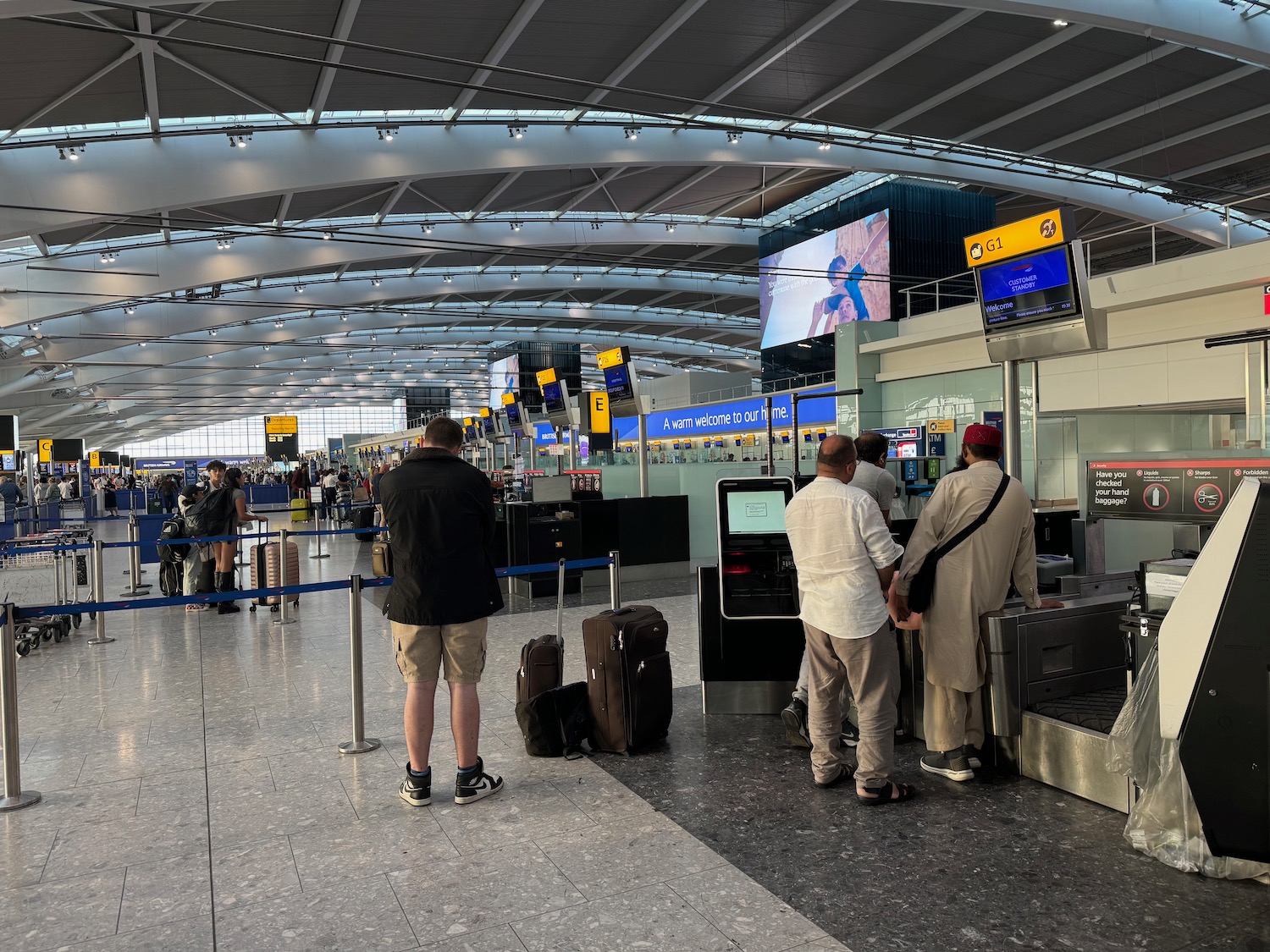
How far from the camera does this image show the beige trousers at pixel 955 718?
3902 mm

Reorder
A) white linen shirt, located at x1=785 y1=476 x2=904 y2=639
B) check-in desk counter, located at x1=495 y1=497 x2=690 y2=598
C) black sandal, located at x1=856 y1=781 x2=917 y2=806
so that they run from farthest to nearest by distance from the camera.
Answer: check-in desk counter, located at x1=495 y1=497 x2=690 y2=598, black sandal, located at x1=856 y1=781 x2=917 y2=806, white linen shirt, located at x1=785 y1=476 x2=904 y2=639

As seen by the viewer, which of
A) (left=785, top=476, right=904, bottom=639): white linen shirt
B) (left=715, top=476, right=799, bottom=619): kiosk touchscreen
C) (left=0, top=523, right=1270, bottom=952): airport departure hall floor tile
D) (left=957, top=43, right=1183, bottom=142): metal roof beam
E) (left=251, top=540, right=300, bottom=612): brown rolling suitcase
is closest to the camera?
(left=0, top=523, right=1270, bottom=952): airport departure hall floor tile

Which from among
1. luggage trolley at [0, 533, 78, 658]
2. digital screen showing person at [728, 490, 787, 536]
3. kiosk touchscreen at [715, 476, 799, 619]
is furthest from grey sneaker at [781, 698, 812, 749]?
luggage trolley at [0, 533, 78, 658]

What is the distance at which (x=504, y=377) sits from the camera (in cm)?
4647

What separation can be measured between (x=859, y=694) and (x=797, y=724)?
803 millimetres

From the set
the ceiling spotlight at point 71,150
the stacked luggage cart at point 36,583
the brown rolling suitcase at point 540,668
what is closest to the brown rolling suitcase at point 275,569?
the stacked luggage cart at point 36,583

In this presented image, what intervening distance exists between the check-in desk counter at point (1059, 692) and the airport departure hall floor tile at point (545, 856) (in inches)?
5.3

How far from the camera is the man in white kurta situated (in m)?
3.59

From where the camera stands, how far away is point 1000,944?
8.55ft

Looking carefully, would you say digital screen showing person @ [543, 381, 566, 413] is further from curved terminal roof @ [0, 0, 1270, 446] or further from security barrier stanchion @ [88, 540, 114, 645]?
security barrier stanchion @ [88, 540, 114, 645]

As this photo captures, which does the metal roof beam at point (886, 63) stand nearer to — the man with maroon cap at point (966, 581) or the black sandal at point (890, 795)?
the man with maroon cap at point (966, 581)

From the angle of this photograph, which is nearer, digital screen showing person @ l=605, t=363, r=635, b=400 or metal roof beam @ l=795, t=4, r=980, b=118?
digital screen showing person @ l=605, t=363, r=635, b=400

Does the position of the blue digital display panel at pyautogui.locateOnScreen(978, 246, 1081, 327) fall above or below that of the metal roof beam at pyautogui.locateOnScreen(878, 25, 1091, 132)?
below

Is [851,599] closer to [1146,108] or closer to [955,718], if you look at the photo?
[955,718]
